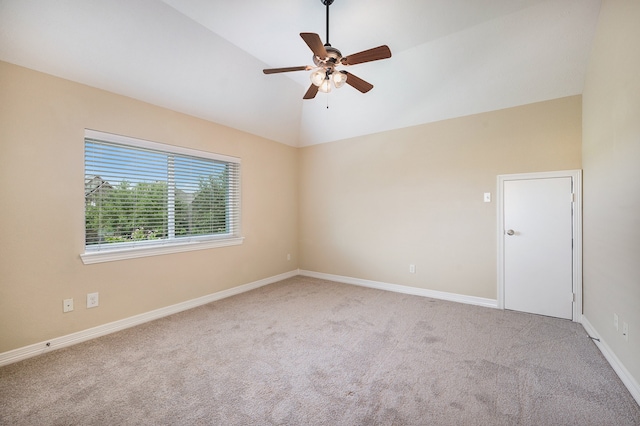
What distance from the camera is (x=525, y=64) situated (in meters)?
2.82

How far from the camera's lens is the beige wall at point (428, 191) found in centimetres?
312

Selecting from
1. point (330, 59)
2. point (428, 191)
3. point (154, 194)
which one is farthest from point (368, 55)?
point (154, 194)

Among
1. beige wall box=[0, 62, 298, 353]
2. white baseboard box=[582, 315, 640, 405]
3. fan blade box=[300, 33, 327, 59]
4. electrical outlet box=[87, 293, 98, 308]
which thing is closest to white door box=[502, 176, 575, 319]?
white baseboard box=[582, 315, 640, 405]

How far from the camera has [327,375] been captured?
6.53 ft

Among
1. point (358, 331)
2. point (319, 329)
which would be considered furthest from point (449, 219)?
point (319, 329)

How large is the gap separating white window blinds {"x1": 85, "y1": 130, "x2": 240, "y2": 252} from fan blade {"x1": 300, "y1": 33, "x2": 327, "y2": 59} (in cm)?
221

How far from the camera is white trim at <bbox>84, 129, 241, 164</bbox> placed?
261cm

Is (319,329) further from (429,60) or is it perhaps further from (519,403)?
(429,60)

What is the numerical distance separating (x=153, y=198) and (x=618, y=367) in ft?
15.0

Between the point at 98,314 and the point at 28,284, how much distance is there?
62cm

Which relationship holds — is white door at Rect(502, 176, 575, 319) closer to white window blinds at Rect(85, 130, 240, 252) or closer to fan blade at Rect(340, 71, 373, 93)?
fan blade at Rect(340, 71, 373, 93)

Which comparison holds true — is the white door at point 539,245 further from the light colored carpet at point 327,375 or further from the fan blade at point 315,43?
the fan blade at point 315,43

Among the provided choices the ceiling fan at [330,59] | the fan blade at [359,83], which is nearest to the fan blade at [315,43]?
the ceiling fan at [330,59]

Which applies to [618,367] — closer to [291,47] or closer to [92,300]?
[291,47]
